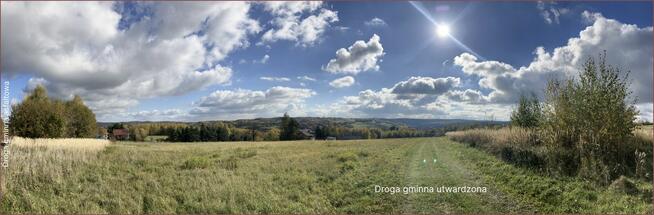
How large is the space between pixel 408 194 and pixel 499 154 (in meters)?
9.25

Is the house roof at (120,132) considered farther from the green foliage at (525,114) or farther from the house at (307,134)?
the green foliage at (525,114)

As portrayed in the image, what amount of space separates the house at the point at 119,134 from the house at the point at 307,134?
596 centimetres

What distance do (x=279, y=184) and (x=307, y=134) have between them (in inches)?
141

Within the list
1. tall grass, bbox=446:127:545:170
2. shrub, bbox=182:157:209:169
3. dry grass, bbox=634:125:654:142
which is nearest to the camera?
shrub, bbox=182:157:209:169

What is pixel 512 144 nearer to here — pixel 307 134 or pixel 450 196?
pixel 307 134

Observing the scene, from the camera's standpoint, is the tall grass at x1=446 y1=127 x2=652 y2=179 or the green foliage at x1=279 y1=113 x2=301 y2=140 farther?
the green foliage at x1=279 y1=113 x2=301 y2=140

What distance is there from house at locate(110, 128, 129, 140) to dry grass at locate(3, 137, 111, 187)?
0.54 metres

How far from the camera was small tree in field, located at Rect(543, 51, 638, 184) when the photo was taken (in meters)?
14.0

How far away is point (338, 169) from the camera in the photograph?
553 inches

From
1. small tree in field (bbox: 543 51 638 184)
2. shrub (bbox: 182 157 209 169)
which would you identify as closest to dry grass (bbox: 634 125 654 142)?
small tree in field (bbox: 543 51 638 184)

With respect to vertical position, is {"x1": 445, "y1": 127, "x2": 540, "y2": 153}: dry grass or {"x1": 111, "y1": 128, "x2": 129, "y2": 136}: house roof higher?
{"x1": 111, "y1": 128, "x2": 129, "y2": 136}: house roof

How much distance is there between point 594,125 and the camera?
14898 mm

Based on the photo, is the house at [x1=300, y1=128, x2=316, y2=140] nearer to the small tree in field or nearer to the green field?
the green field

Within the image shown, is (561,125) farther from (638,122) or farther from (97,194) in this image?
(97,194)
